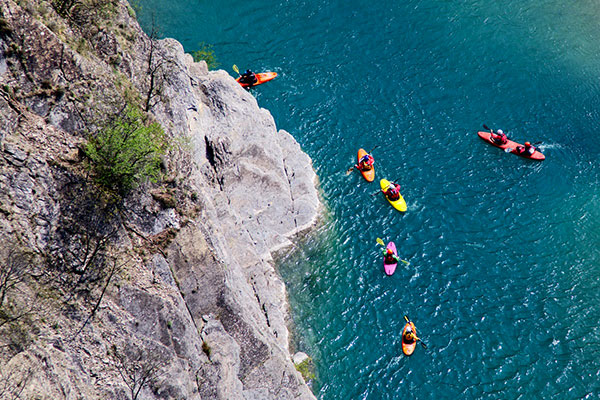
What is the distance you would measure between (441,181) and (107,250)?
25.8m

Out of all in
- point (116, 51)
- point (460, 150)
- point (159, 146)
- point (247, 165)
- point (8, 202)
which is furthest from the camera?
point (460, 150)

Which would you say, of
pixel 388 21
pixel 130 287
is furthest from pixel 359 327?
pixel 388 21

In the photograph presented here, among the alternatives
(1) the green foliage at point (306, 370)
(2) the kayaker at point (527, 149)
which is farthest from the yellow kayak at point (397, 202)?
(1) the green foliage at point (306, 370)

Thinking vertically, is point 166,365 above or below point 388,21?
below

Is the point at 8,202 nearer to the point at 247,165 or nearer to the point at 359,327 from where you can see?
the point at 247,165

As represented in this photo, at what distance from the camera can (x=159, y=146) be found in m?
23.4

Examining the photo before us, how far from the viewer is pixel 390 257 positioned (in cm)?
3369

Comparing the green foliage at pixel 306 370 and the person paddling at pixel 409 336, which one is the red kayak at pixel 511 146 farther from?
the green foliage at pixel 306 370

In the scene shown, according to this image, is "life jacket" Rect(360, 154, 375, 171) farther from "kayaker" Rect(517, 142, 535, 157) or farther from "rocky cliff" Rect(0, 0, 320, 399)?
"rocky cliff" Rect(0, 0, 320, 399)

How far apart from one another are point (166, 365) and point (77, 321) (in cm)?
370

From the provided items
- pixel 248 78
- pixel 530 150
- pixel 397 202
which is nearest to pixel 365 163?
pixel 397 202

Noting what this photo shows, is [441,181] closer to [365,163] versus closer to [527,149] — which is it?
[365,163]

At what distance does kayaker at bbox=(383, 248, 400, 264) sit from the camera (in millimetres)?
33594

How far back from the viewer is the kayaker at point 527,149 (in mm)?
39531
